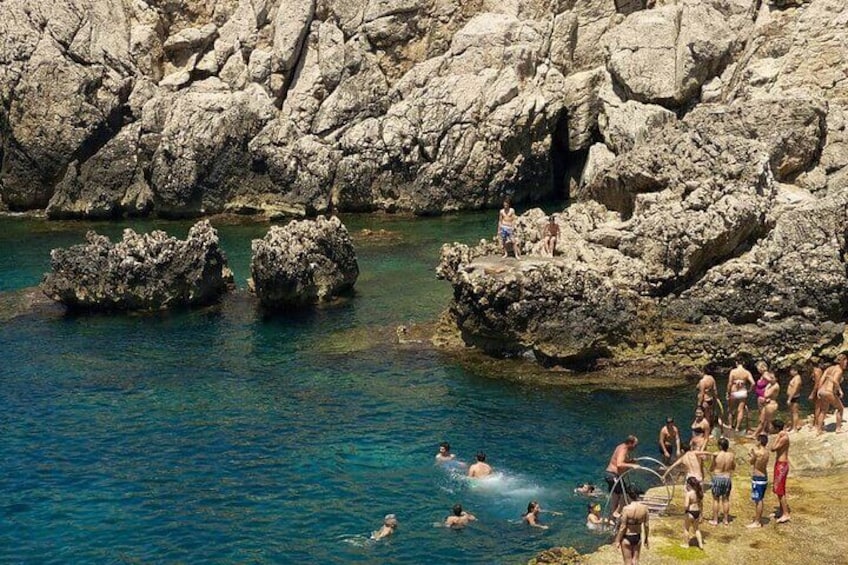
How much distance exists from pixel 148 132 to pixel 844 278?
176 feet

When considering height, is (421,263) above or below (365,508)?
above

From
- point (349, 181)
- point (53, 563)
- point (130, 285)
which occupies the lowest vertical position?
point (53, 563)

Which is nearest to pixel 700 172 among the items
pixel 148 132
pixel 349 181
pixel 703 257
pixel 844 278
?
pixel 703 257

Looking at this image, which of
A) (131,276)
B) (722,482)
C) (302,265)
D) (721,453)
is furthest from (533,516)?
(131,276)

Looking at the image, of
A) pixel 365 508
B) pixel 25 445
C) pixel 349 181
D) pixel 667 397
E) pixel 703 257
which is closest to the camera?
pixel 365 508

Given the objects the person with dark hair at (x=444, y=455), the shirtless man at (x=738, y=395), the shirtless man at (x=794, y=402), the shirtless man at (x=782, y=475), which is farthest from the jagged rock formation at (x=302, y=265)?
the shirtless man at (x=782, y=475)

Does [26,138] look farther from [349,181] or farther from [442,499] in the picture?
[442,499]

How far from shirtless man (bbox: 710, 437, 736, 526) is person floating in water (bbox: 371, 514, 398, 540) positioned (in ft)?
25.7

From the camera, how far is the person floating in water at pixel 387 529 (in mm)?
25156

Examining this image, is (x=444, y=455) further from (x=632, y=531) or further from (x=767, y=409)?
(x=767, y=409)

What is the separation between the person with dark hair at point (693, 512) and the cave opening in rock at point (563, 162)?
55.1 meters

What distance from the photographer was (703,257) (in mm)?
37094

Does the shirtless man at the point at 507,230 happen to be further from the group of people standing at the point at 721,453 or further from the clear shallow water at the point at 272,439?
the group of people standing at the point at 721,453

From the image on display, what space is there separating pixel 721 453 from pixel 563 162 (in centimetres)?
5666
